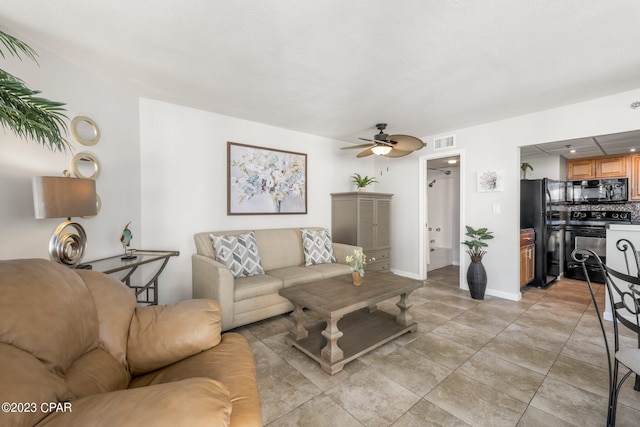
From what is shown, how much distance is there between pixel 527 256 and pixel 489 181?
1.30m

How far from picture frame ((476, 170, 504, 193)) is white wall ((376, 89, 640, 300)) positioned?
0.18ft

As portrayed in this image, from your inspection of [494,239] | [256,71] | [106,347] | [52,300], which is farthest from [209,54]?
[494,239]

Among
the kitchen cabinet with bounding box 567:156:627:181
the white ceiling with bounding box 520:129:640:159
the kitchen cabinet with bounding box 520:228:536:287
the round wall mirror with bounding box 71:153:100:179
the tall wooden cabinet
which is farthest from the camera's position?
the kitchen cabinet with bounding box 567:156:627:181

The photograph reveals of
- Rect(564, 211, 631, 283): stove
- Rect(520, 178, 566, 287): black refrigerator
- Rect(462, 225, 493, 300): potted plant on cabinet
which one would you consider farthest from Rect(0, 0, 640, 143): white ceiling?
Rect(564, 211, 631, 283): stove

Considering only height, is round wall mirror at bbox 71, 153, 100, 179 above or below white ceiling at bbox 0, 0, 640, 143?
below

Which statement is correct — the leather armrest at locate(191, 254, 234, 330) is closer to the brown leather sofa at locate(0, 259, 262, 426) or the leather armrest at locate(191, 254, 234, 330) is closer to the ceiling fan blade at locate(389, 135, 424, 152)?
the brown leather sofa at locate(0, 259, 262, 426)

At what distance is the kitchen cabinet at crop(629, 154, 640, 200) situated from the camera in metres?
4.38

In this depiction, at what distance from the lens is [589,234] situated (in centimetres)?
452

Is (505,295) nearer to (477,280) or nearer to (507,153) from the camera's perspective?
(477,280)

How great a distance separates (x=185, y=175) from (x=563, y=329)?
14.3 feet

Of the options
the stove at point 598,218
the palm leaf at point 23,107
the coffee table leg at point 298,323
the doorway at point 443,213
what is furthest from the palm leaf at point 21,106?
the stove at point 598,218

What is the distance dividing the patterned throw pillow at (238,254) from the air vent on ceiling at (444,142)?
3.22 m

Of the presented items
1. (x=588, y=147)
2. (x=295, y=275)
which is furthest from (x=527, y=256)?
(x=295, y=275)

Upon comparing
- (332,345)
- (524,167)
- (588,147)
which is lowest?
(332,345)
